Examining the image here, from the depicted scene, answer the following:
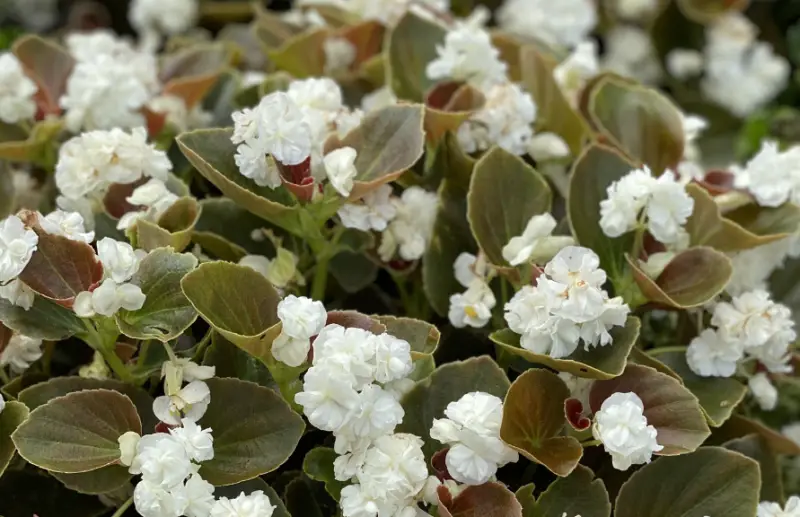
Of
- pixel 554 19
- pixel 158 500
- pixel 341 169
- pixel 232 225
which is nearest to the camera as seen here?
pixel 158 500

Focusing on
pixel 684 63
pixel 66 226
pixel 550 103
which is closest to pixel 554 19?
pixel 684 63

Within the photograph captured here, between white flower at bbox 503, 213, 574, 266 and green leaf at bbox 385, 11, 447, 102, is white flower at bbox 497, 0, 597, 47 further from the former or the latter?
white flower at bbox 503, 213, 574, 266

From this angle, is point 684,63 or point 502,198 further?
point 684,63

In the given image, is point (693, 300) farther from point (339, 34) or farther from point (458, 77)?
point (339, 34)

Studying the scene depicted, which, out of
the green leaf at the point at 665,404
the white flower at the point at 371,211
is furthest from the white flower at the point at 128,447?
the green leaf at the point at 665,404

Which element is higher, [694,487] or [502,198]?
[502,198]

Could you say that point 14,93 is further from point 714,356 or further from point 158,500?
point 714,356

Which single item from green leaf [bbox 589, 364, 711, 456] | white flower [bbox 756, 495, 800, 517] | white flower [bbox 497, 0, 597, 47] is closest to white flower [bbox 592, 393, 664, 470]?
green leaf [bbox 589, 364, 711, 456]

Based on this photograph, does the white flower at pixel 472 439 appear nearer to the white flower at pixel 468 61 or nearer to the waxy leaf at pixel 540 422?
the waxy leaf at pixel 540 422
